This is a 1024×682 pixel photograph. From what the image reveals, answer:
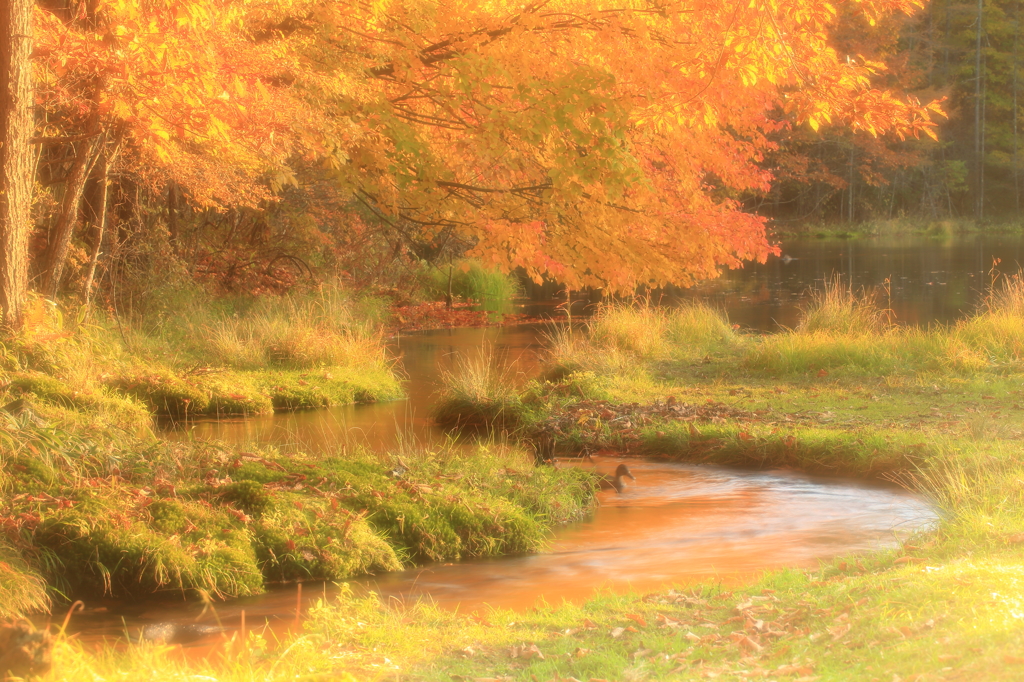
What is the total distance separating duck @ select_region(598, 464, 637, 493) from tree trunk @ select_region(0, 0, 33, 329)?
563 cm

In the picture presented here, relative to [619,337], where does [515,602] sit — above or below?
below

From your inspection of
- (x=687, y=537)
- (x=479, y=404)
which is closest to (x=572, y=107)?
(x=687, y=537)

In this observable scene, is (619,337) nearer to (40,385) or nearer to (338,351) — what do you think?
(338,351)

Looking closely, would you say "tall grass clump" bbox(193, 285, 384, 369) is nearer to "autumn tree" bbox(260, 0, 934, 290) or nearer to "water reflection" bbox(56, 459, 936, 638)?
"autumn tree" bbox(260, 0, 934, 290)

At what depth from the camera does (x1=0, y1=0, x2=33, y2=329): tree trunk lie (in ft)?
28.1

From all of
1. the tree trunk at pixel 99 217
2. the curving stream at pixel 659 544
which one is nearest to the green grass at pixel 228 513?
the curving stream at pixel 659 544

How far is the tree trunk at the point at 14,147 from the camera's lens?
8562 mm

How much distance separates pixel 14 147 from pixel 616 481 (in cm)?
609

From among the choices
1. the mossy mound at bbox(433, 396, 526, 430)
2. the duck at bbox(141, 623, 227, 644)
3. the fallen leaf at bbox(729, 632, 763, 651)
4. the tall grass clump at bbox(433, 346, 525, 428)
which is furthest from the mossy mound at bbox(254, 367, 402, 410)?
the fallen leaf at bbox(729, 632, 763, 651)

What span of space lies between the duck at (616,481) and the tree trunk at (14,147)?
563cm

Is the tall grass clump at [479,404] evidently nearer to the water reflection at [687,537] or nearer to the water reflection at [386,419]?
the water reflection at [386,419]

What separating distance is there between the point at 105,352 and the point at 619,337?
7.78m

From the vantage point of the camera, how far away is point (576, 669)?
4.77 meters

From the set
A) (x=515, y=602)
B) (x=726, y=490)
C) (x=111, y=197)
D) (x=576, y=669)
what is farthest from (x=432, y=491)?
(x=111, y=197)
